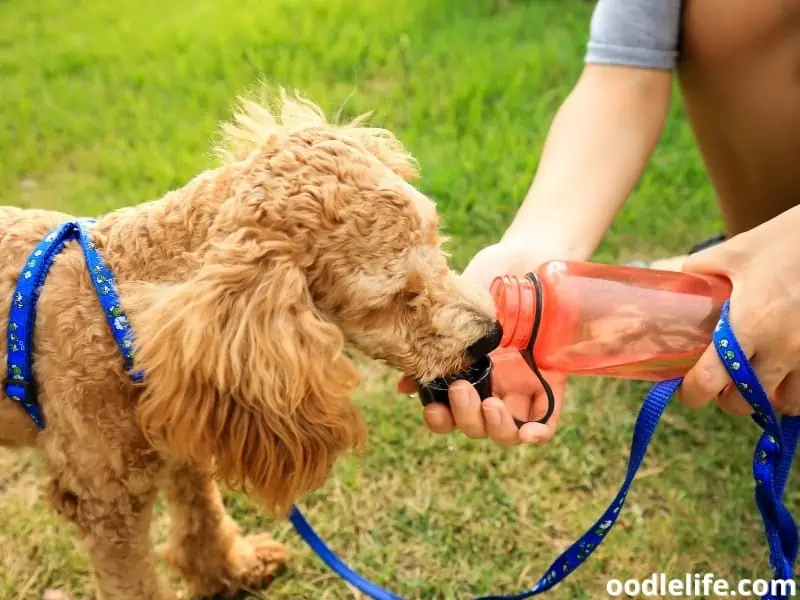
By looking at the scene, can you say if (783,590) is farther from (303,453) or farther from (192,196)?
(192,196)

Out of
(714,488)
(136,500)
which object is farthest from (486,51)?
(136,500)

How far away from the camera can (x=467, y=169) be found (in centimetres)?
312

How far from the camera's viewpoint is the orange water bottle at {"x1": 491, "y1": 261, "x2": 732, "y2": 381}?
1371mm

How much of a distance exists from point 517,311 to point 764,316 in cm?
41

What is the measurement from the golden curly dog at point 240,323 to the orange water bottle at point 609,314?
0.27 ft

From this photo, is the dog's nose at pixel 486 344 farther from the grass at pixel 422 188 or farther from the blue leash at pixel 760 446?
the grass at pixel 422 188

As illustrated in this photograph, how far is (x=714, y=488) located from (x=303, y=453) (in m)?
1.33

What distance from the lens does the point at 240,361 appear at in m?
1.23

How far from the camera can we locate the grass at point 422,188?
1942mm

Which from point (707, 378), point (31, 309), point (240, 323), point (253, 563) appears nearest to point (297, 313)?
point (240, 323)

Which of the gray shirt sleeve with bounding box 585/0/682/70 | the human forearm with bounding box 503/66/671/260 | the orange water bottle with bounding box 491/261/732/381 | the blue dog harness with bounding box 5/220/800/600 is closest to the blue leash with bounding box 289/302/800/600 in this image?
the blue dog harness with bounding box 5/220/800/600

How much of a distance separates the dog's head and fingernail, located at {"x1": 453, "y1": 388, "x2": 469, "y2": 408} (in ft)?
0.13

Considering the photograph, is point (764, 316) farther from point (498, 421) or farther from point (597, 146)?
point (597, 146)

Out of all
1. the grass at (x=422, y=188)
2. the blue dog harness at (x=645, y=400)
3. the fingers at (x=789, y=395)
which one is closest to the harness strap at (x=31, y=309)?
the blue dog harness at (x=645, y=400)
